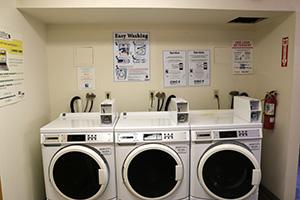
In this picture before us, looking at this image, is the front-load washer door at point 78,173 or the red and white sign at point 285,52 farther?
the red and white sign at point 285,52

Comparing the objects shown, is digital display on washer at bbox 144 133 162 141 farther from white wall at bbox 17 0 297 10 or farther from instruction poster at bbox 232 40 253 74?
instruction poster at bbox 232 40 253 74

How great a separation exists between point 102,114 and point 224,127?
43.1 inches

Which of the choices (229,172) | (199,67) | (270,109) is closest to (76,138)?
(229,172)

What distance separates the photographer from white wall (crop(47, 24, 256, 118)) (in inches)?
102

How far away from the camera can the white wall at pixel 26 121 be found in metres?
1.73

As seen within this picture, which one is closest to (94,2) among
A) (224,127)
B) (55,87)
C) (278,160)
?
(55,87)

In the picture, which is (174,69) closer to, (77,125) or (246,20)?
(246,20)

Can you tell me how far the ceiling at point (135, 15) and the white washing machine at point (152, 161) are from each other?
1.07m

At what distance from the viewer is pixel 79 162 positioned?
75.9 inches

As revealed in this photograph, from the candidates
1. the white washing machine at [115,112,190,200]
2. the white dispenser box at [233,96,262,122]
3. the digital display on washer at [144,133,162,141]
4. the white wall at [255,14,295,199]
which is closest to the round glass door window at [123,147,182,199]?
the white washing machine at [115,112,190,200]

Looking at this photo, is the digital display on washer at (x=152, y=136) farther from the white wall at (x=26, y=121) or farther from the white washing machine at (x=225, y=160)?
the white wall at (x=26, y=121)

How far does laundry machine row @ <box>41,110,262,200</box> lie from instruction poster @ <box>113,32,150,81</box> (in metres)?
0.83

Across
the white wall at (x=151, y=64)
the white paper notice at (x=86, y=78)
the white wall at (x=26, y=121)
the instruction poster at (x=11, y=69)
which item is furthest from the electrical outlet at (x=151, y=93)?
the instruction poster at (x=11, y=69)

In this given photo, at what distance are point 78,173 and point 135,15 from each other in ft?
5.22
